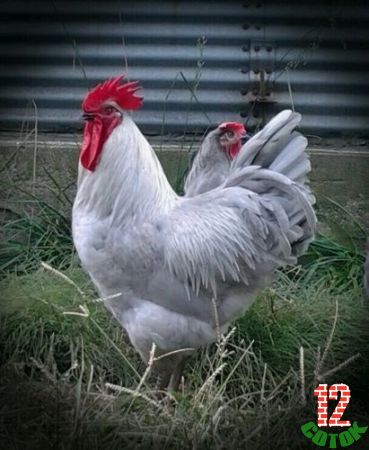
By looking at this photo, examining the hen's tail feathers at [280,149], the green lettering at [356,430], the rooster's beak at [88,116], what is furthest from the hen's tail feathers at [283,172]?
the green lettering at [356,430]

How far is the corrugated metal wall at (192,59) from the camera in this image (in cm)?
545

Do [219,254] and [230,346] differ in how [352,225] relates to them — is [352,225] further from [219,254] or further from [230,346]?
[219,254]

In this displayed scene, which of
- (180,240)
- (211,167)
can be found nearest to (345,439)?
(180,240)

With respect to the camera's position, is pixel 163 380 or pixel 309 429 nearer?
pixel 309 429

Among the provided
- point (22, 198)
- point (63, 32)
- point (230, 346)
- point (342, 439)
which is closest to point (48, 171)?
point (22, 198)

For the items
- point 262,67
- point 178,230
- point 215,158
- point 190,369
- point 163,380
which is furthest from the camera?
point 262,67

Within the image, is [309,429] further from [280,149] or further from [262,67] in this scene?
[262,67]

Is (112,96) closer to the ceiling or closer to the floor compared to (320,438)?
closer to the ceiling

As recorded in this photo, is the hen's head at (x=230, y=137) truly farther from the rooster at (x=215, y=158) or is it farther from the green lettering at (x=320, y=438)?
the green lettering at (x=320, y=438)

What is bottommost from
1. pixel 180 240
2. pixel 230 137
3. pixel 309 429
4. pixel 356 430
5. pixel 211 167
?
pixel 356 430

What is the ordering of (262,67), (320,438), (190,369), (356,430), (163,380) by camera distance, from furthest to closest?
(262,67), (190,369), (163,380), (356,430), (320,438)

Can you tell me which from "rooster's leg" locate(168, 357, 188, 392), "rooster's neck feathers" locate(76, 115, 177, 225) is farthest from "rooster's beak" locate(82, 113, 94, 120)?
"rooster's leg" locate(168, 357, 188, 392)

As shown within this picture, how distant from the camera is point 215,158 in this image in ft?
14.5

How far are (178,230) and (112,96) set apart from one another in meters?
0.60
